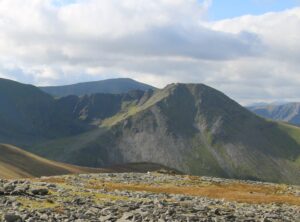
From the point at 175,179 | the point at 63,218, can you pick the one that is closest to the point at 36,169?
the point at 175,179

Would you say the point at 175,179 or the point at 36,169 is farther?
the point at 36,169

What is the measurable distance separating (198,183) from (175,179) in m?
5.18

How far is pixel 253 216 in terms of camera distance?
143ft

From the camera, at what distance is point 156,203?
44.8m

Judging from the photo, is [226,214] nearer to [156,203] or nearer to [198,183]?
[156,203]

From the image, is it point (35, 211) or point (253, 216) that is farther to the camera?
point (253, 216)

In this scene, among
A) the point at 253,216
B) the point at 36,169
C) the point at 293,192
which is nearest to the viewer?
the point at 253,216

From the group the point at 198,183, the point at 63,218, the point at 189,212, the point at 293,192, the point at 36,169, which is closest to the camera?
the point at 63,218

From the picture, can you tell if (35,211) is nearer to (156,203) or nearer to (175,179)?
(156,203)

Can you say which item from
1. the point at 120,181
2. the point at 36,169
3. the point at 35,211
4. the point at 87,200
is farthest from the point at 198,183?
the point at 36,169

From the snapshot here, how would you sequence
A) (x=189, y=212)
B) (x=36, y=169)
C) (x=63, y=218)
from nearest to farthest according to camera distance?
(x=63, y=218), (x=189, y=212), (x=36, y=169)

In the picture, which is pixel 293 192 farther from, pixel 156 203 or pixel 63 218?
pixel 63 218

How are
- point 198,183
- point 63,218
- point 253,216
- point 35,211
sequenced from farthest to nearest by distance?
1. point 198,183
2. point 253,216
3. point 35,211
4. point 63,218

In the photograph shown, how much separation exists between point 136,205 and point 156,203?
Answer: 9.69ft
